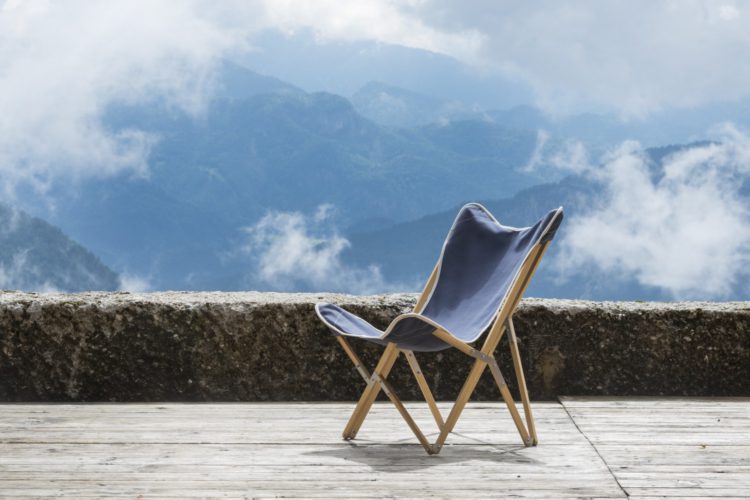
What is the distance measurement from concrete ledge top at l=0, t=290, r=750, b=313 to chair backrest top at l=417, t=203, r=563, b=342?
1.72 ft

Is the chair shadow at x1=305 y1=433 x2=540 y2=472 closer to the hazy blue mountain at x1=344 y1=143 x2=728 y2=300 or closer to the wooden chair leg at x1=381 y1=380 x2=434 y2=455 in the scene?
the wooden chair leg at x1=381 y1=380 x2=434 y2=455

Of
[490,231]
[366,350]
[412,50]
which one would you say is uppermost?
[412,50]

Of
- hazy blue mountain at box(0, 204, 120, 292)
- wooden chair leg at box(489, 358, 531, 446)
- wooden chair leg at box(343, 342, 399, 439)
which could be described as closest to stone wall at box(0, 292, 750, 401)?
wooden chair leg at box(343, 342, 399, 439)

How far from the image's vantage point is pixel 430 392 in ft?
9.70

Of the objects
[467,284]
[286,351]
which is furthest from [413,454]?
[286,351]

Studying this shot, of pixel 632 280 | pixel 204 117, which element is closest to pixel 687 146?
pixel 632 280

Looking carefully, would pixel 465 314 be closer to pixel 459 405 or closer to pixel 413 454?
pixel 459 405

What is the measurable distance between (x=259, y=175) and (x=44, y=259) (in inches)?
1316

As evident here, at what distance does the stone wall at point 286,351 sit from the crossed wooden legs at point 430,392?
77 cm

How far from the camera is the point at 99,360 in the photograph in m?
3.75

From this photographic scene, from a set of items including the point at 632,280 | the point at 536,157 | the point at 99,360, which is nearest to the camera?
the point at 99,360

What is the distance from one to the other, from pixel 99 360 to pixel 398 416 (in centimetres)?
126

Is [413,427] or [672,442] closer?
[413,427]

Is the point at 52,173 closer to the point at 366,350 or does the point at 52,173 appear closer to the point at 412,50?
the point at 412,50
